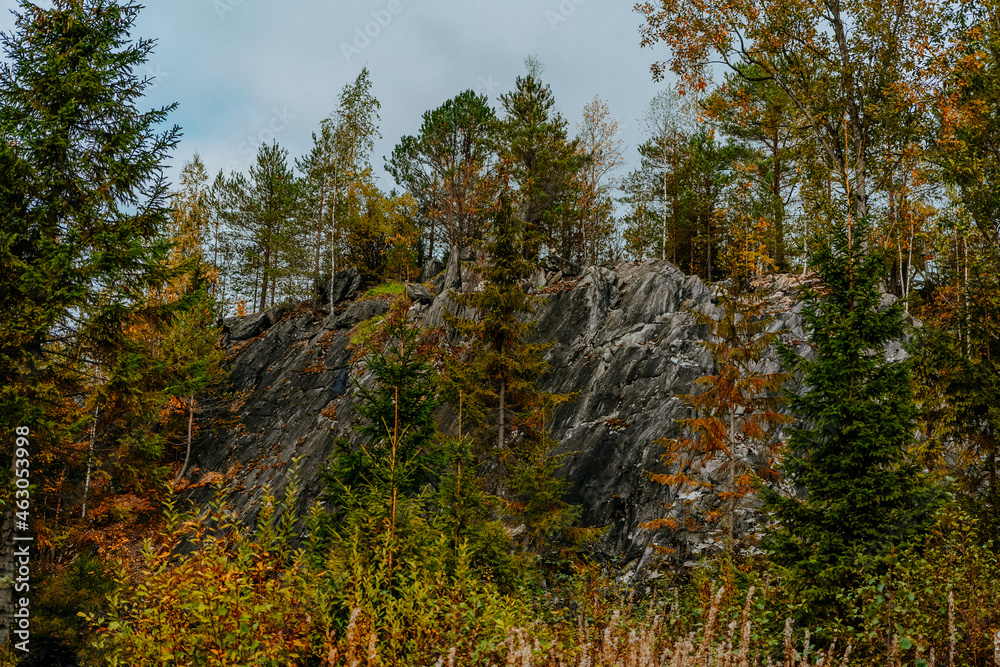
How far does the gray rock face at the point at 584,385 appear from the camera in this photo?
15.3 meters

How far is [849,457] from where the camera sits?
7082 millimetres

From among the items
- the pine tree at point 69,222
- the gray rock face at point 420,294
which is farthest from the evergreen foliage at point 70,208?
the gray rock face at point 420,294

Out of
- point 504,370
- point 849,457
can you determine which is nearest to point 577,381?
point 504,370

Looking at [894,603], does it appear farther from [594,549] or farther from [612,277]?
[612,277]

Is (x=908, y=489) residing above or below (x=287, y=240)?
below

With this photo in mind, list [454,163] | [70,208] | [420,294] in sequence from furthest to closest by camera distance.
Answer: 1. [454,163]
2. [420,294]
3. [70,208]

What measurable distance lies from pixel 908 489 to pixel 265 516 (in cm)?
749

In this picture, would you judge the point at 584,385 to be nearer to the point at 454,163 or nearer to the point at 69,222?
the point at 69,222

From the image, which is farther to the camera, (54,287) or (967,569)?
(54,287)

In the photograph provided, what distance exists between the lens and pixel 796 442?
7.64 meters

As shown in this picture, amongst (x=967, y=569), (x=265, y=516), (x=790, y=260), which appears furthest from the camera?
(x=790, y=260)

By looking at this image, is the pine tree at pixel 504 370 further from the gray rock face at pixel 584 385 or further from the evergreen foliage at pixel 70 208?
the evergreen foliage at pixel 70 208

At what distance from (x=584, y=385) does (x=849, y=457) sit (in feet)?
38.7

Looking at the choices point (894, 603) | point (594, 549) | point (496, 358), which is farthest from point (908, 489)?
point (496, 358)
